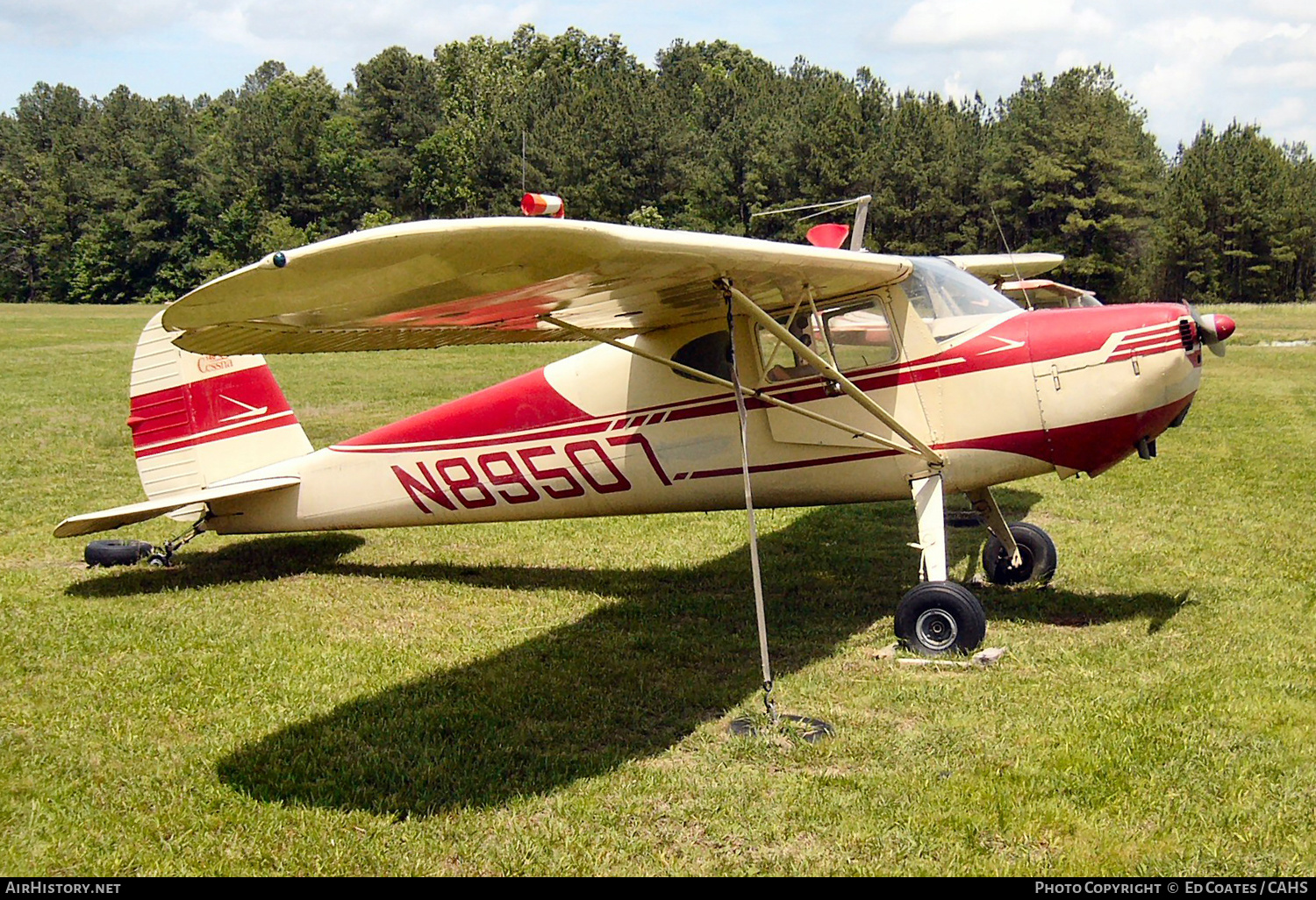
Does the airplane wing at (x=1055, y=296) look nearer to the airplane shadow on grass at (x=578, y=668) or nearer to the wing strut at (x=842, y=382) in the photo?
the airplane shadow on grass at (x=578, y=668)

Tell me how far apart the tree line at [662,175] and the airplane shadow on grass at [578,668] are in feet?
130

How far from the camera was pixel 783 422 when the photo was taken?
6930 millimetres

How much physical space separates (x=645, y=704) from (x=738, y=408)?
5.63 ft

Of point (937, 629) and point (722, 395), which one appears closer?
point (937, 629)

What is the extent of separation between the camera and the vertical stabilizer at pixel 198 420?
8.45 meters

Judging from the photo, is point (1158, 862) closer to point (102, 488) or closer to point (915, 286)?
point (915, 286)

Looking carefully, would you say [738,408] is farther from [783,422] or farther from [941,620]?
[941,620]

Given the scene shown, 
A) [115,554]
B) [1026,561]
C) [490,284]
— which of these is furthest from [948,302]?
[115,554]

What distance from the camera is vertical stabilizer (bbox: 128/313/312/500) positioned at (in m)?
8.45

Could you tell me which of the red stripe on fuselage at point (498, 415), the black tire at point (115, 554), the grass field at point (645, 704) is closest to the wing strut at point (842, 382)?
the grass field at point (645, 704)

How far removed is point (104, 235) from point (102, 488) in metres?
76.3

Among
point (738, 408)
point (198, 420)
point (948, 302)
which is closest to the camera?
point (738, 408)

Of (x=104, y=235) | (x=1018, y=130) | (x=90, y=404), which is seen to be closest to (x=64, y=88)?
(x=104, y=235)

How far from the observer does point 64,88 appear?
119m
